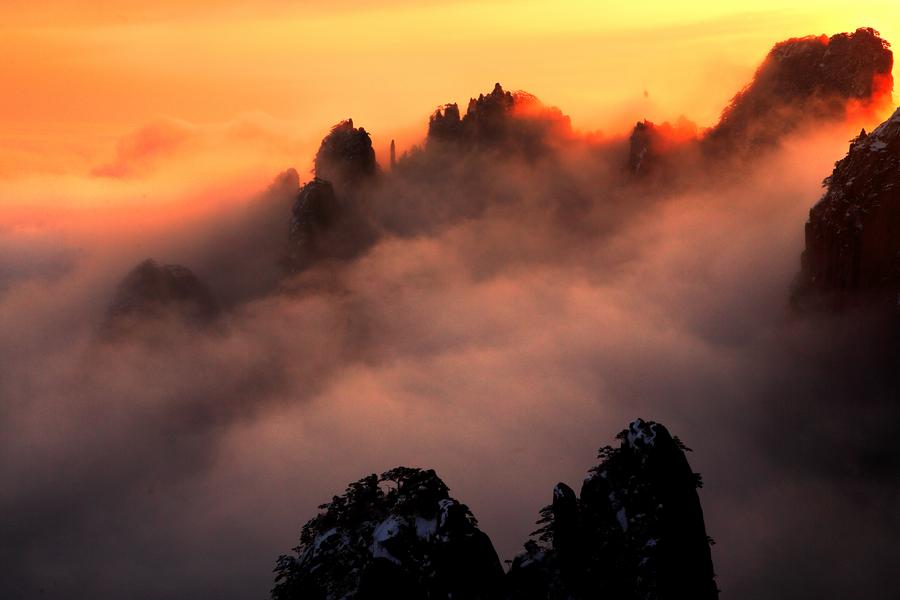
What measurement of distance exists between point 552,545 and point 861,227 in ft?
347

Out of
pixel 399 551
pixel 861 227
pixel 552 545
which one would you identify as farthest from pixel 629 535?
pixel 861 227

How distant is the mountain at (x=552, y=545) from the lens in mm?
36500

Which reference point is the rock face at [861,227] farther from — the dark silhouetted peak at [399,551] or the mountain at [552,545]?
the dark silhouetted peak at [399,551]

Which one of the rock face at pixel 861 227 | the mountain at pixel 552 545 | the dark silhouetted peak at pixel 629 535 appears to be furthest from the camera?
the rock face at pixel 861 227

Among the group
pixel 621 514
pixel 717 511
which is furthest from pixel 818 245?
pixel 621 514

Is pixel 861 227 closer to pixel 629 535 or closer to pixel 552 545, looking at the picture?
pixel 552 545

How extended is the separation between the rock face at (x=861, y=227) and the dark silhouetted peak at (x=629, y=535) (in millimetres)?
99795

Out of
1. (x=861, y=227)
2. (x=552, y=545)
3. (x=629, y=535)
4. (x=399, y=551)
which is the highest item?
(x=861, y=227)

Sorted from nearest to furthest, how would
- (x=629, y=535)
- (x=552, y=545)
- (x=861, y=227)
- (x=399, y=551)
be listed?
1. (x=399, y=551)
2. (x=629, y=535)
3. (x=552, y=545)
4. (x=861, y=227)

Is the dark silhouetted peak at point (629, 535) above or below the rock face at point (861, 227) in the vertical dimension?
below

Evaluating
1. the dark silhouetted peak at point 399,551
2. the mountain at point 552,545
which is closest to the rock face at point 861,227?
the mountain at point 552,545

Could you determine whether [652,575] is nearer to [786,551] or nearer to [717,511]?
[786,551]

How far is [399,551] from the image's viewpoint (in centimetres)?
3659

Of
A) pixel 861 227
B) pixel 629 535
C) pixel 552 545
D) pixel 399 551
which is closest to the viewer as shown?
pixel 399 551
